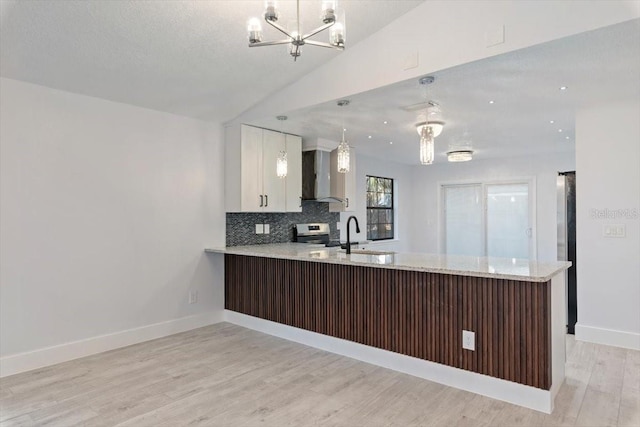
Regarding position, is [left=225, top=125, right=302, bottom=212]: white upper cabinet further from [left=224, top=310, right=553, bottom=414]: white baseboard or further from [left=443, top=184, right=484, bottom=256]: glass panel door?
[left=443, top=184, right=484, bottom=256]: glass panel door

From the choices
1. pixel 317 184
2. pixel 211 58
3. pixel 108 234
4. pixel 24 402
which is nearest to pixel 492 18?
pixel 211 58

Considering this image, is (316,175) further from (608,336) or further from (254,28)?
(608,336)

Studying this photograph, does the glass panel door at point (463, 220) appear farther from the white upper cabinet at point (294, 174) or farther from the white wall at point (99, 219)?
the white wall at point (99, 219)

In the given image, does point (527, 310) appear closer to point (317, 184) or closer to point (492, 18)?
point (492, 18)

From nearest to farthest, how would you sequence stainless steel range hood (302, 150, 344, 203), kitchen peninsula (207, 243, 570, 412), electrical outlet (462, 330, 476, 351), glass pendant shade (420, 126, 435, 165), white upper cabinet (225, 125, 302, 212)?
1. kitchen peninsula (207, 243, 570, 412)
2. electrical outlet (462, 330, 476, 351)
3. glass pendant shade (420, 126, 435, 165)
4. white upper cabinet (225, 125, 302, 212)
5. stainless steel range hood (302, 150, 344, 203)

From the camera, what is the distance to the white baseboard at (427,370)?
2.55 metres

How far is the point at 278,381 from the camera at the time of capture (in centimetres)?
300

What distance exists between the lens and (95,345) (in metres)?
3.62

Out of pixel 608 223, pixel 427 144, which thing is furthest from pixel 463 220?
pixel 427 144

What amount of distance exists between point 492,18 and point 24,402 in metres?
4.02

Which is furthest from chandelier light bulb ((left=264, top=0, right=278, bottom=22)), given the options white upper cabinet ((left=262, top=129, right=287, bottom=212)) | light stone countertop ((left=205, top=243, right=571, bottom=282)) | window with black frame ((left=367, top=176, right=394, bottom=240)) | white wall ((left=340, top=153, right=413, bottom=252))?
window with black frame ((left=367, top=176, right=394, bottom=240))

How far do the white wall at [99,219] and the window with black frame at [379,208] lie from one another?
3.28 metres

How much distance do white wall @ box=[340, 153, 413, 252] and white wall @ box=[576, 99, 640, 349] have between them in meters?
3.34

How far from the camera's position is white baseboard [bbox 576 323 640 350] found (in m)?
3.71
